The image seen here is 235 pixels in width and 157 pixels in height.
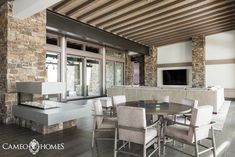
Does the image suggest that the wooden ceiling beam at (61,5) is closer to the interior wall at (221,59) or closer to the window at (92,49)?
the window at (92,49)

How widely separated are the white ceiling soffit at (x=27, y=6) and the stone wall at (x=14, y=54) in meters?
0.18

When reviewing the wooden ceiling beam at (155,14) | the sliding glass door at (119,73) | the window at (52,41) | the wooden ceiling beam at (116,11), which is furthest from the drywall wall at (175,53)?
the window at (52,41)

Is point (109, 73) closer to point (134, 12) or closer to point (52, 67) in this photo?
point (52, 67)

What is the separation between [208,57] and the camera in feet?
36.4

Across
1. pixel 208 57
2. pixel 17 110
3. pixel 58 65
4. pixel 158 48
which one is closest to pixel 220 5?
pixel 208 57

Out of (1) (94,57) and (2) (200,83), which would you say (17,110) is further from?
(2) (200,83)

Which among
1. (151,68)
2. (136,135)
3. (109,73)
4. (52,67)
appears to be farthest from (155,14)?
(151,68)

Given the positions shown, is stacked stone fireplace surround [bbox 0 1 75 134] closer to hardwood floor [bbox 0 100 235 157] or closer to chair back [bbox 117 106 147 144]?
hardwood floor [bbox 0 100 235 157]

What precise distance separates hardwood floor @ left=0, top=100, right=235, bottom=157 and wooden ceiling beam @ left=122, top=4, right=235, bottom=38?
4575mm

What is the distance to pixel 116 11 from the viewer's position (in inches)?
257

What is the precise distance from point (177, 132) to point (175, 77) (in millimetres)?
9952

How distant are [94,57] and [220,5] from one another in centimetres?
635

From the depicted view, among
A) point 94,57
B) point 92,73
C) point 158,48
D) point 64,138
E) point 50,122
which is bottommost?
point 64,138

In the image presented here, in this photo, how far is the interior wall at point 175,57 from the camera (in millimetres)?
11922
